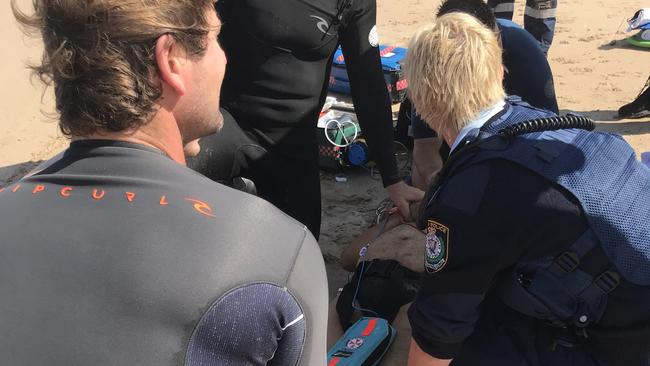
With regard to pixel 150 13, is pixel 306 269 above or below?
below

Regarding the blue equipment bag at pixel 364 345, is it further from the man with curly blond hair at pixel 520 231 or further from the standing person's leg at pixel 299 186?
the standing person's leg at pixel 299 186

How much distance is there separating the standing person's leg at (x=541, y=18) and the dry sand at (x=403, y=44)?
757mm

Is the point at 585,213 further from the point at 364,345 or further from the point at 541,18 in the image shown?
the point at 541,18

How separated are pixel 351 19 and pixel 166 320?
201 centimetres

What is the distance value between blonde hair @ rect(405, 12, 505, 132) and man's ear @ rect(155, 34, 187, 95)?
3.13 feet

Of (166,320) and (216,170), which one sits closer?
(166,320)

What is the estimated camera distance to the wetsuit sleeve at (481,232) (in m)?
1.62

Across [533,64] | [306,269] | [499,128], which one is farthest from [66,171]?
[533,64]

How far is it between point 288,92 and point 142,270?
184 cm

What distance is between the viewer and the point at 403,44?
7.39 meters

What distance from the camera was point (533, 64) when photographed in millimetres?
2789

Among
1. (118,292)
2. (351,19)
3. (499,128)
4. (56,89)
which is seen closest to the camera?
(118,292)

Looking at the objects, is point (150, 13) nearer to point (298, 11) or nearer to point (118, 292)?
point (118, 292)

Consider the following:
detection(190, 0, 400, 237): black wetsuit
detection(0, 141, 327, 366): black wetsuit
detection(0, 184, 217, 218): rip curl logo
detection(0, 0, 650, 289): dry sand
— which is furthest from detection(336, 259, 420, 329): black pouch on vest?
detection(0, 184, 217, 218): rip curl logo
